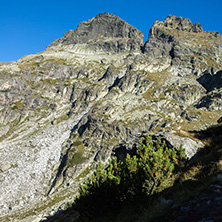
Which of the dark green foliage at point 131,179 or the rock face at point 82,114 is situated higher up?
the rock face at point 82,114

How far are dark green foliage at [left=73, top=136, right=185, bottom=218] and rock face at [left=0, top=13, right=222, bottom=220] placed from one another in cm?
565

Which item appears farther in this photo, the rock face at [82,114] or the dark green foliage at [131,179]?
the rock face at [82,114]

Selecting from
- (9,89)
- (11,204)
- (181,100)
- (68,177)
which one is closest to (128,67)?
(181,100)

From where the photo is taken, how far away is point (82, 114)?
13900 centimetres

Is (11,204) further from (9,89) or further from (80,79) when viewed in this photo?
(80,79)

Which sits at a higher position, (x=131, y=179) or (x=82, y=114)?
(x=82, y=114)

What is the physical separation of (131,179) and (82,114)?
127380 mm

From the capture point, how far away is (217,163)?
11.4 meters

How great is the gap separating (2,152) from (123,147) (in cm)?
10829

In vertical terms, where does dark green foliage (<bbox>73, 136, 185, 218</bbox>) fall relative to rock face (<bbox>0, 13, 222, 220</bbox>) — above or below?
below

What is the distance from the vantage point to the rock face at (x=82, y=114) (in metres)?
79.1

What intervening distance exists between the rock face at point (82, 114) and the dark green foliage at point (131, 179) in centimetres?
565

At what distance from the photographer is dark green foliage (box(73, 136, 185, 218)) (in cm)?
1245

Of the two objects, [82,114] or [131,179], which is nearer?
[131,179]
